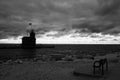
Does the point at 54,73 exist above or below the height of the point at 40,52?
above

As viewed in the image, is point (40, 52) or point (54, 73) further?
point (40, 52)

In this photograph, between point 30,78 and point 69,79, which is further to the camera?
point 30,78

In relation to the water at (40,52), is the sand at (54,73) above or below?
above

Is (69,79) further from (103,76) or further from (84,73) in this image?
(103,76)

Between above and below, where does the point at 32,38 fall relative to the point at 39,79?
above

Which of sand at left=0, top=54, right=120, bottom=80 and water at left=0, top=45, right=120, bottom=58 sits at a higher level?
sand at left=0, top=54, right=120, bottom=80

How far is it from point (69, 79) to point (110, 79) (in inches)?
119

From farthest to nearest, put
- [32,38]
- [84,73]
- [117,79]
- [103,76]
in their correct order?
[32,38] → [84,73] → [103,76] → [117,79]

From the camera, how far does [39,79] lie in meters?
9.39

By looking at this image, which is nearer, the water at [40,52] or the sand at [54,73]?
the sand at [54,73]

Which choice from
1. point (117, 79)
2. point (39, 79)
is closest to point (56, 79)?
point (39, 79)

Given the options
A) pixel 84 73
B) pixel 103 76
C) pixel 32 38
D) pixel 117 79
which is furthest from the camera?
pixel 32 38

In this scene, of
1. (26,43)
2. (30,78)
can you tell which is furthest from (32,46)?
(30,78)

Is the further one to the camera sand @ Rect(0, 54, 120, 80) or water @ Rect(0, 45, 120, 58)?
water @ Rect(0, 45, 120, 58)
